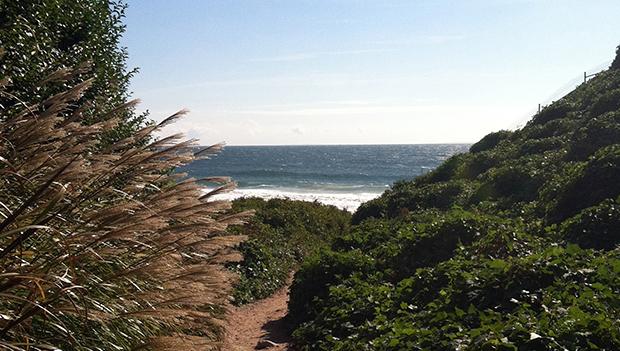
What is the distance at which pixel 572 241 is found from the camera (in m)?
8.16

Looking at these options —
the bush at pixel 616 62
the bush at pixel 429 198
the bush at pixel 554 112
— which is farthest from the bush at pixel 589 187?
the bush at pixel 616 62

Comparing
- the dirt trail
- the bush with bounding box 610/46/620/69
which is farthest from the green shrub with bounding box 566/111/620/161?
the bush with bounding box 610/46/620/69

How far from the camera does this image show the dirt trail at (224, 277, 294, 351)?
8.96 metres

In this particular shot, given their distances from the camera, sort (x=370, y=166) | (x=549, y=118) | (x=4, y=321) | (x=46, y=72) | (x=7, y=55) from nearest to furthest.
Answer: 1. (x=4, y=321)
2. (x=7, y=55)
3. (x=46, y=72)
4. (x=549, y=118)
5. (x=370, y=166)

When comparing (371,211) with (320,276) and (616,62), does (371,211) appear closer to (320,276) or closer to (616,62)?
(320,276)

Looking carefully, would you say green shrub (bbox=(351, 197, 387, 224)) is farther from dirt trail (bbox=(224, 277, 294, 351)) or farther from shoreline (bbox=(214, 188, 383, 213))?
shoreline (bbox=(214, 188, 383, 213))

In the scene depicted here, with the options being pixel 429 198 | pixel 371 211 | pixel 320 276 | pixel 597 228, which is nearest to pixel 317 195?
pixel 371 211

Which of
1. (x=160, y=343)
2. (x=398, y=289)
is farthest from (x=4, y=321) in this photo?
(x=398, y=289)

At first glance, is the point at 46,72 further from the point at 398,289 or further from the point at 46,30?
the point at 398,289

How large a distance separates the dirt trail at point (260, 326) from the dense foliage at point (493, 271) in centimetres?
48

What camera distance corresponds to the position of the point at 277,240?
56.6 feet

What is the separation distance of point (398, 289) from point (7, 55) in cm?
576

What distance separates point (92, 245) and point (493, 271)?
4817 mm

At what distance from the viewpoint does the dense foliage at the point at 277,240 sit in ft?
42.9
